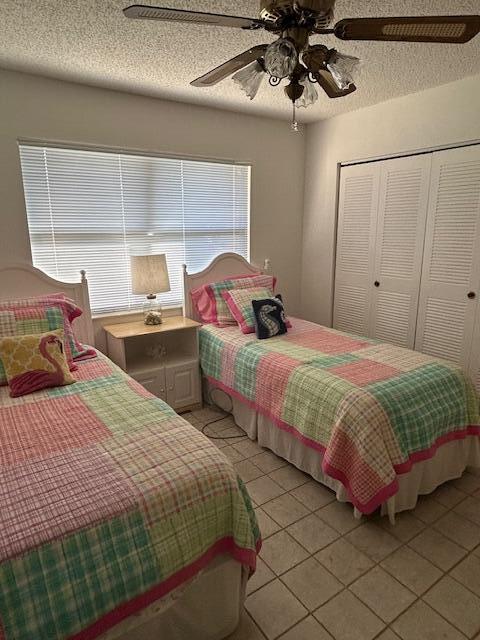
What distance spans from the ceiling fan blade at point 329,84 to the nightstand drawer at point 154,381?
7.10ft

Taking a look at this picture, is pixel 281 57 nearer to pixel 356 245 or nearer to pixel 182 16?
pixel 182 16

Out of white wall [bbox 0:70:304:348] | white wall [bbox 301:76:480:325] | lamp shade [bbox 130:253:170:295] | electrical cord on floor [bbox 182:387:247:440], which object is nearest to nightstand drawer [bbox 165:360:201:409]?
electrical cord on floor [bbox 182:387:247:440]

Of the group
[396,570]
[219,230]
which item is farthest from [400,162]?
A: [396,570]

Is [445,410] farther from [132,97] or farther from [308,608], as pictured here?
[132,97]

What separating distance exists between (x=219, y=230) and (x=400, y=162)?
165 cm

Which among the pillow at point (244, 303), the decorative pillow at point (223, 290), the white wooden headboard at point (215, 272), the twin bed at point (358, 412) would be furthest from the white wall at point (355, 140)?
the twin bed at point (358, 412)

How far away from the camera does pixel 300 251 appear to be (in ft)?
14.0

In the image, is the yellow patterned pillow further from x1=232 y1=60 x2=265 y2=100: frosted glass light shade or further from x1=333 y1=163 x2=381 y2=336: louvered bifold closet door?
x1=333 y1=163 x2=381 y2=336: louvered bifold closet door

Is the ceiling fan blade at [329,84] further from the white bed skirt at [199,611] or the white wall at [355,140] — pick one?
the white bed skirt at [199,611]

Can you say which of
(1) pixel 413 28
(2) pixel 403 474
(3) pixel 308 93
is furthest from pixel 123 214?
(2) pixel 403 474

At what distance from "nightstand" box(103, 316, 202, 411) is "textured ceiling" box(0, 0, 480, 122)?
176 cm

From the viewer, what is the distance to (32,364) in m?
2.10

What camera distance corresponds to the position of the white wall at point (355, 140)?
286cm

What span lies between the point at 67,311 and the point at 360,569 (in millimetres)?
2217
